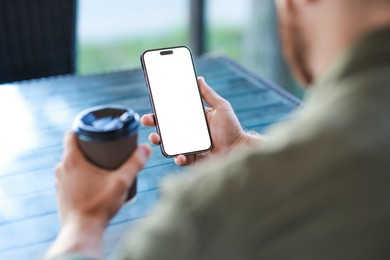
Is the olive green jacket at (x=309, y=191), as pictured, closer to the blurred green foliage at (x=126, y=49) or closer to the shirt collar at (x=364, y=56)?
the shirt collar at (x=364, y=56)

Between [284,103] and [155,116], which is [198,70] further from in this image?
[155,116]

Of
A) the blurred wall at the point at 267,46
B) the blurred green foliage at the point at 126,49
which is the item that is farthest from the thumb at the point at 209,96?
the blurred green foliage at the point at 126,49

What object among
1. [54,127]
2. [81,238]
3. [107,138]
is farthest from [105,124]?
[54,127]

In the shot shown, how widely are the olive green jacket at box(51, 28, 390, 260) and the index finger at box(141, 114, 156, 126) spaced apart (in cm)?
65

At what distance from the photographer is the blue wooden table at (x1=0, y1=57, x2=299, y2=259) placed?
1.06 m

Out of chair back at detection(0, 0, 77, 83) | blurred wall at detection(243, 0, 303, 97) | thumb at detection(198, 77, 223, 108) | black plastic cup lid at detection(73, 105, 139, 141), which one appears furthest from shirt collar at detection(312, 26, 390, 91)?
blurred wall at detection(243, 0, 303, 97)

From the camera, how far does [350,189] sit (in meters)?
0.56

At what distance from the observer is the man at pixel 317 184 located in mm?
561

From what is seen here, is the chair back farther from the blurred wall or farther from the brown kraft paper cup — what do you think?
the brown kraft paper cup

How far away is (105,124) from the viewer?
0.83 metres

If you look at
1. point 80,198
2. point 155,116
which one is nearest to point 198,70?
point 155,116

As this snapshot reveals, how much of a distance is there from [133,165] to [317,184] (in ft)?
1.04

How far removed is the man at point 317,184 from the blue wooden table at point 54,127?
424 millimetres

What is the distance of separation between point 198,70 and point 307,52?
967 mm
